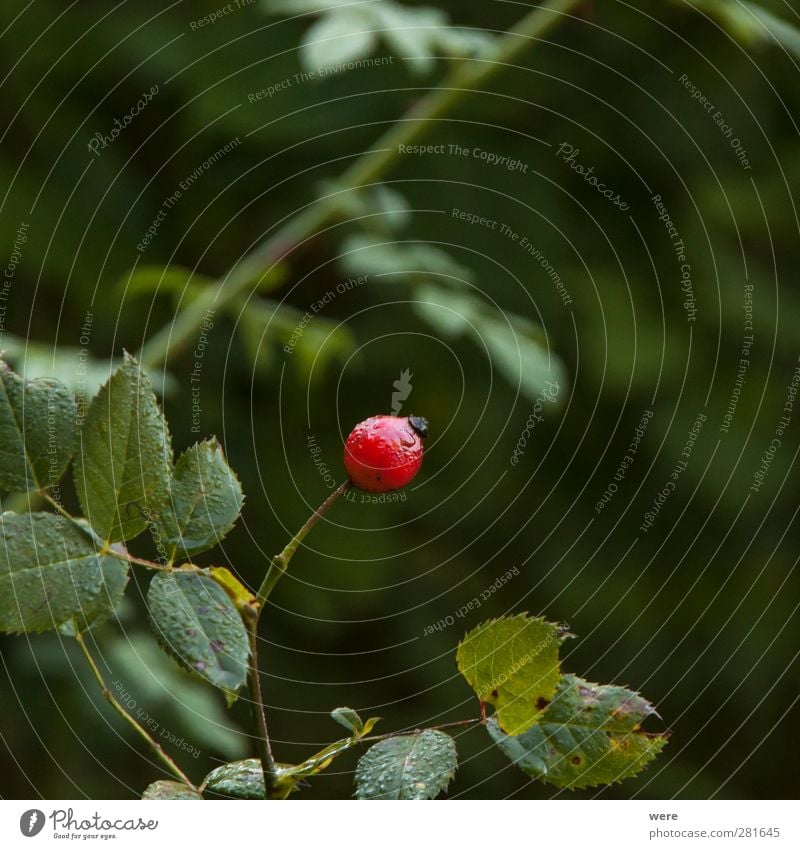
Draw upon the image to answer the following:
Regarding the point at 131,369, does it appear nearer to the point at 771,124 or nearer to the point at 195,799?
the point at 195,799

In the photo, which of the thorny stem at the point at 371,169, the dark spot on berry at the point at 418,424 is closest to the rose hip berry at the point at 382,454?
the dark spot on berry at the point at 418,424

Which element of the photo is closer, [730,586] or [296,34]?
[296,34]

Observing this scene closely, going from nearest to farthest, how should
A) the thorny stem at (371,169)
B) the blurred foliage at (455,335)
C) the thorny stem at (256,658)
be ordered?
the thorny stem at (256,658), the thorny stem at (371,169), the blurred foliage at (455,335)

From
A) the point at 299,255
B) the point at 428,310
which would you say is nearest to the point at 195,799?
the point at 428,310

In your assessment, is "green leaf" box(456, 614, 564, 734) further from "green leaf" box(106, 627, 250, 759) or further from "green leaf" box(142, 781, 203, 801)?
"green leaf" box(106, 627, 250, 759)

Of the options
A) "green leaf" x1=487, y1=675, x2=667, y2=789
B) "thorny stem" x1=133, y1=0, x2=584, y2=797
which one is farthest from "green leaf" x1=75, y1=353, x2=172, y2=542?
"thorny stem" x1=133, y1=0, x2=584, y2=797

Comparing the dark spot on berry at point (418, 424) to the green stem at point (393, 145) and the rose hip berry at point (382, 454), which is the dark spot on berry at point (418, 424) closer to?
the rose hip berry at point (382, 454)
